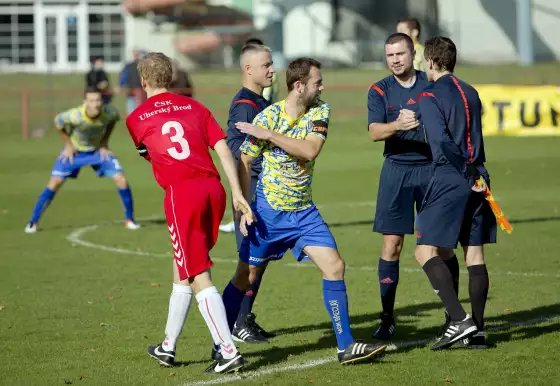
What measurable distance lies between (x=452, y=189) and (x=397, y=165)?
78 cm

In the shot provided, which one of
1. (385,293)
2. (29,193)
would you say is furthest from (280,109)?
(29,193)

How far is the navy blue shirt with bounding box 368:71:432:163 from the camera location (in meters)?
8.00

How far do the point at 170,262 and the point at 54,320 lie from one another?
3.16m

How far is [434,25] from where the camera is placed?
46594mm

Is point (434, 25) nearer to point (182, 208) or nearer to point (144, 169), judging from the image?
point (144, 169)

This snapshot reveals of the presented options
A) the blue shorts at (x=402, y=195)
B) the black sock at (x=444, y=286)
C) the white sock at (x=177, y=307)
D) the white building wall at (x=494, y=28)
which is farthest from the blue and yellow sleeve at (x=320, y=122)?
the white building wall at (x=494, y=28)

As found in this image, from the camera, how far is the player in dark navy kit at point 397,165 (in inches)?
315

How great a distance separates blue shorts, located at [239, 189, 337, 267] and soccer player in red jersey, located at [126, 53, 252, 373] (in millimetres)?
284

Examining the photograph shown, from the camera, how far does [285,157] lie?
7211mm

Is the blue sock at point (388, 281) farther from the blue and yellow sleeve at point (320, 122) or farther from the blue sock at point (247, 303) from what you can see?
the blue and yellow sleeve at point (320, 122)

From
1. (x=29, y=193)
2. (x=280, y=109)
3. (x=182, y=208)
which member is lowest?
(x=29, y=193)

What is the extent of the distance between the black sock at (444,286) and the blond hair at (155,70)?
7.58 feet

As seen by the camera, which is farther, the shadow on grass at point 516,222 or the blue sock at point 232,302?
the shadow on grass at point 516,222

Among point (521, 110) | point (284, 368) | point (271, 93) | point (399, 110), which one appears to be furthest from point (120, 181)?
point (521, 110)
